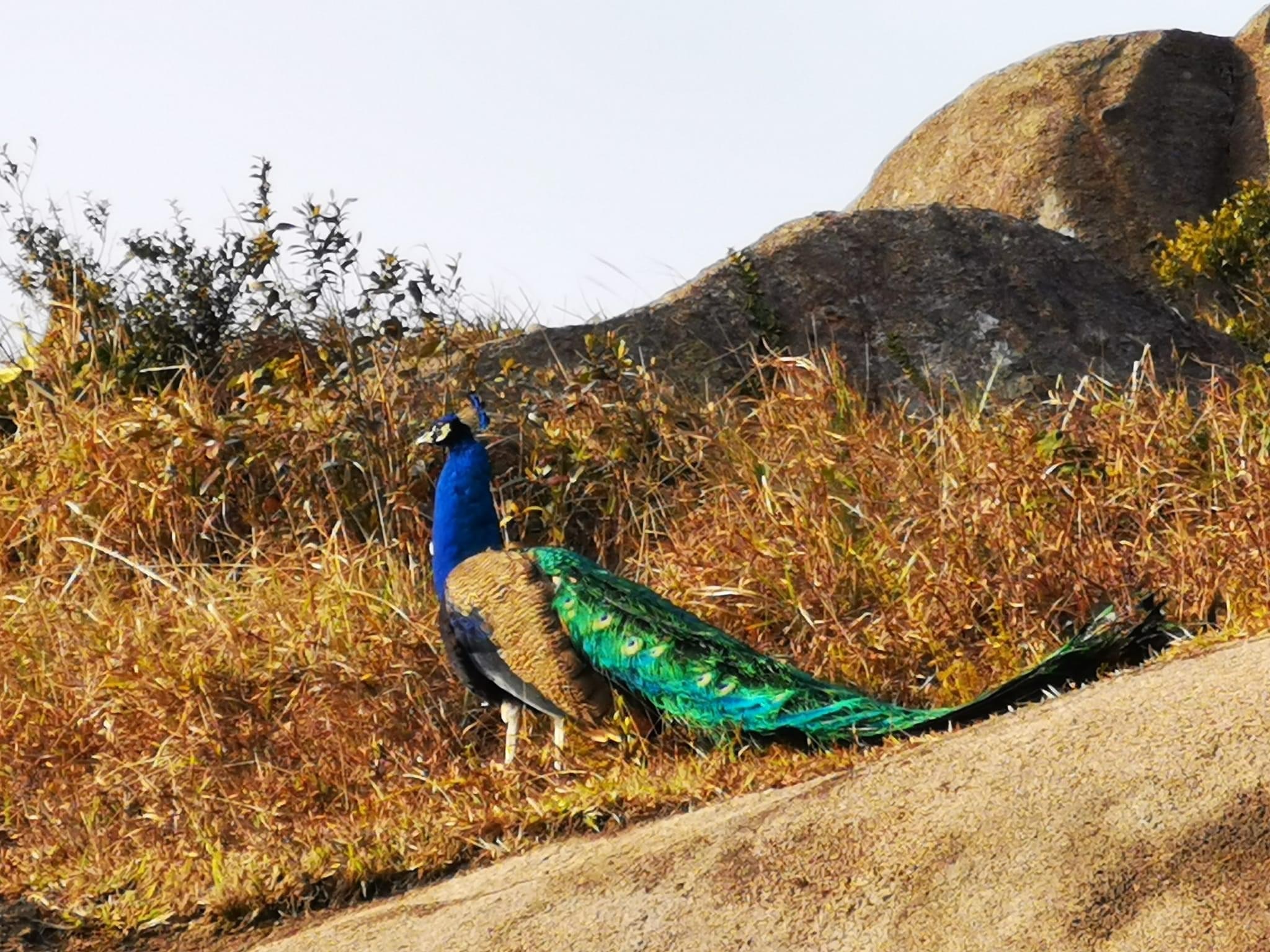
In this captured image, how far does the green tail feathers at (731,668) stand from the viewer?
4.89 m

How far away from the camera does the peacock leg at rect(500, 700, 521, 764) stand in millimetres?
5871

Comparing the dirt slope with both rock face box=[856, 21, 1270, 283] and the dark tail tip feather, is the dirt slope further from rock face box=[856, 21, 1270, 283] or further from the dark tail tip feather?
rock face box=[856, 21, 1270, 283]

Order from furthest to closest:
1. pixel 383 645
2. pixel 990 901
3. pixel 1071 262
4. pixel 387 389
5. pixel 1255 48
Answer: pixel 1255 48
pixel 1071 262
pixel 387 389
pixel 383 645
pixel 990 901

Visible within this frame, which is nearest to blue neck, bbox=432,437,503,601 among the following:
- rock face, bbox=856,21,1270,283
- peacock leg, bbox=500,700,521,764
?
peacock leg, bbox=500,700,521,764

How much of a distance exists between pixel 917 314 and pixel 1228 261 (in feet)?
9.32

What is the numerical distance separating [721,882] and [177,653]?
3.40 meters

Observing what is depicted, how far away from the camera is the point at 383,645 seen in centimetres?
651

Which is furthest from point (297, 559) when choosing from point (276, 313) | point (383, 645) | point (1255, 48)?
point (1255, 48)

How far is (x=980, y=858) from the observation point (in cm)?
363

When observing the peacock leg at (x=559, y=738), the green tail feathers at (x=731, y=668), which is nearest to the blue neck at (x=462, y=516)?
the green tail feathers at (x=731, y=668)

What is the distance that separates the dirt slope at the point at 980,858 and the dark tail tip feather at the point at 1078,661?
0.40 m

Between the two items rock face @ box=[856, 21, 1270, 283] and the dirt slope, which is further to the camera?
rock face @ box=[856, 21, 1270, 283]

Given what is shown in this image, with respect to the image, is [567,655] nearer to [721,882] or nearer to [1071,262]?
[721,882]

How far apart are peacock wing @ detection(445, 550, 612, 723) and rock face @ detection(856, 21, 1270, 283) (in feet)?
22.1
